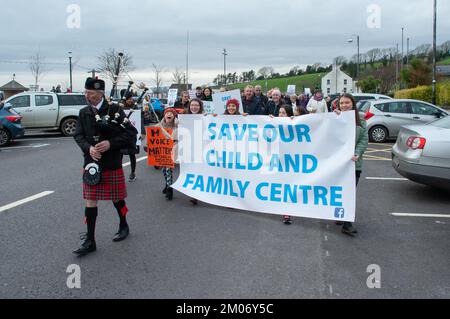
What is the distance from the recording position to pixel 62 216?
232 inches

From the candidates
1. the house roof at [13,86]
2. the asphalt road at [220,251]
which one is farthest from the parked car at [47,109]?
the house roof at [13,86]

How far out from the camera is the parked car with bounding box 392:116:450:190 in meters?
6.33

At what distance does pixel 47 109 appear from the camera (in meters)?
16.9

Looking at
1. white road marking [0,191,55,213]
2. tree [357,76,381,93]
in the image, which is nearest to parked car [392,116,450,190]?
white road marking [0,191,55,213]

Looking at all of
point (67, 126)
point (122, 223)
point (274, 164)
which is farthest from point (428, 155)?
point (67, 126)

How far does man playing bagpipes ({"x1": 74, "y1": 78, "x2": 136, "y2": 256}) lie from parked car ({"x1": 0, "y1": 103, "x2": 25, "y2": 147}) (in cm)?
1105

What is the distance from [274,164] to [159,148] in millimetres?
2736

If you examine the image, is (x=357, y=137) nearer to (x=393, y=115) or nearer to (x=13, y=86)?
(x=393, y=115)

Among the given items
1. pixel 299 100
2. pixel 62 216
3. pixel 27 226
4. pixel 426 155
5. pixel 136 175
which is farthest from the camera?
pixel 299 100
